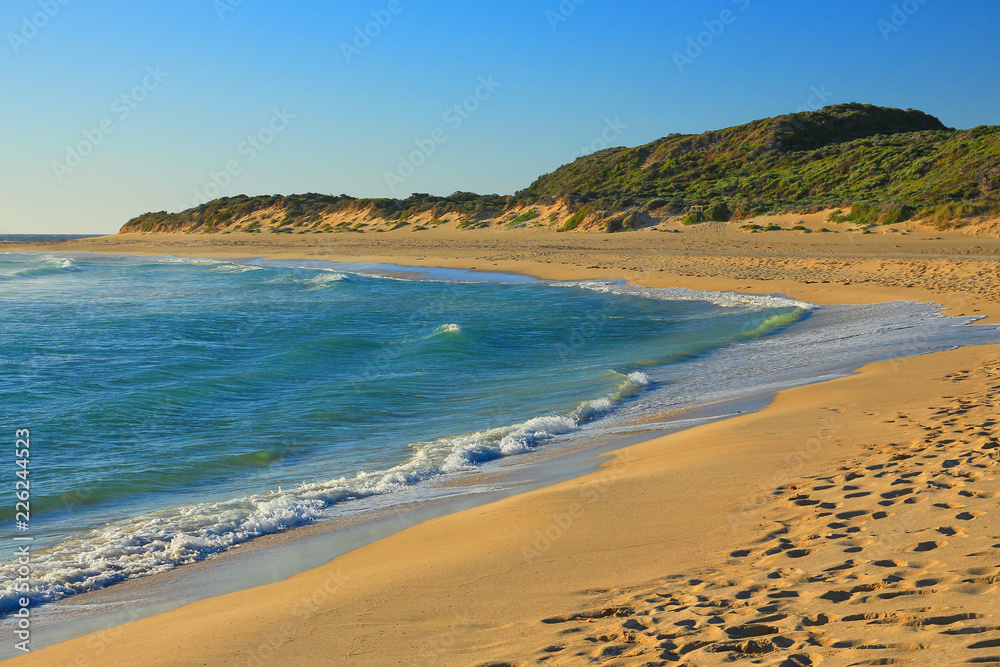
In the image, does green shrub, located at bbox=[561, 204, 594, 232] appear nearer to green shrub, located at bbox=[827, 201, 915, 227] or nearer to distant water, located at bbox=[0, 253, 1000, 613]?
green shrub, located at bbox=[827, 201, 915, 227]

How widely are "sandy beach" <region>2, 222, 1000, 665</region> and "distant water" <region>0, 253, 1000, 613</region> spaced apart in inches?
58.9

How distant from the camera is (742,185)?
41688 mm

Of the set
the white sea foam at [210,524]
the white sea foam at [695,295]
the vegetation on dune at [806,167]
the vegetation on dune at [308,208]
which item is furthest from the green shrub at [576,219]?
the white sea foam at [210,524]

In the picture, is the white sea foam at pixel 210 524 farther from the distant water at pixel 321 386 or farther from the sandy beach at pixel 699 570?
the sandy beach at pixel 699 570

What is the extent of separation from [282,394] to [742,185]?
3689 centimetres

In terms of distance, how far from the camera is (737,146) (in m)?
50.7

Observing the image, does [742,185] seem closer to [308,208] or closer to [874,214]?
[874,214]

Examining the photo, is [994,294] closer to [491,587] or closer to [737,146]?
[491,587]

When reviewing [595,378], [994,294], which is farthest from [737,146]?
[595,378]

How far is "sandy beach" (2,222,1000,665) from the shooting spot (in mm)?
2910

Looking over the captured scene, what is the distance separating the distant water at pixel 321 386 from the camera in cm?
610

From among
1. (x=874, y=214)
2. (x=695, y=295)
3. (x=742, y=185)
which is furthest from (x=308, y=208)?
(x=695, y=295)

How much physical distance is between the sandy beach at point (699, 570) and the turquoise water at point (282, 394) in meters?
1.46

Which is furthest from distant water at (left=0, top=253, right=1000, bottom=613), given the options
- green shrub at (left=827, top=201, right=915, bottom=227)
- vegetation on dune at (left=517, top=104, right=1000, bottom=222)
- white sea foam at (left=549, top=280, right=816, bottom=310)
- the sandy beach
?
vegetation on dune at (left=517, top=104, right=1000, bottom=222)
